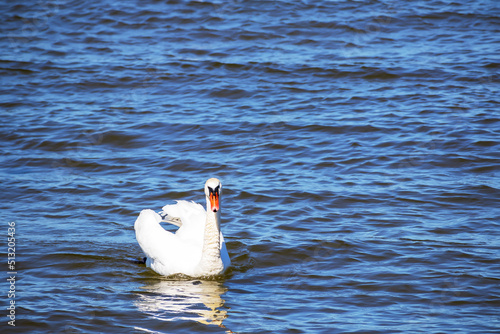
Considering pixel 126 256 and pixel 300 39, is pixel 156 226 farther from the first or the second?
pixel 300 39

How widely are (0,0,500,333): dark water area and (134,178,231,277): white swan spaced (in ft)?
0.85

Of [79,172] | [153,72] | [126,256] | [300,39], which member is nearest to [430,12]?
[300,39]

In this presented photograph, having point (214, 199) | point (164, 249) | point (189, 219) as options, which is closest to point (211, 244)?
point (214, 199)

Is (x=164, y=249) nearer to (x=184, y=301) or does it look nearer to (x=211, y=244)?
(x=211, y=244)

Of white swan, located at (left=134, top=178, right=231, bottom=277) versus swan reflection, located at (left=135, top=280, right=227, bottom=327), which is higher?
white swan, located at (left=134, top=178, right=231, bottom=277)

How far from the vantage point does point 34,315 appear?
22.7ft

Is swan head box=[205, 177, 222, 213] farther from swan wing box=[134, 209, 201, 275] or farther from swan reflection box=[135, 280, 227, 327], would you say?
swan reflection box=[135, 280, 227, 327]

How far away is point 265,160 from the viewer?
38.0 ft

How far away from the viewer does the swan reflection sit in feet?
22.6

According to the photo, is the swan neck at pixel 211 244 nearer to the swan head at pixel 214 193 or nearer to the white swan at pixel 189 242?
the white swan at pixel 189 242

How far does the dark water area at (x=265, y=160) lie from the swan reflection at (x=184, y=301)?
0.03 meters

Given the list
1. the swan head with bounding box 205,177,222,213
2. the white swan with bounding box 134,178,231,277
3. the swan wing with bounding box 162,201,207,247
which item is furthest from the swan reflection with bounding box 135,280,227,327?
the swan head with bounding box 205,177,222,213

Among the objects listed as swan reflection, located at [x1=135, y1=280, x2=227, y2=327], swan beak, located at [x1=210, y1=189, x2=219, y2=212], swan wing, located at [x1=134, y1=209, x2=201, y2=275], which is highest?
swan beak, located at [x1=210, y1=189, x2=219, y2=212]

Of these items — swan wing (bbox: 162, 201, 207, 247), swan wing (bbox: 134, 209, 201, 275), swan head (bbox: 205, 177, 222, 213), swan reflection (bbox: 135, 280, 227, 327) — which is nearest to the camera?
A: swan reflection (bbox: 135, 280, 227, 327)
